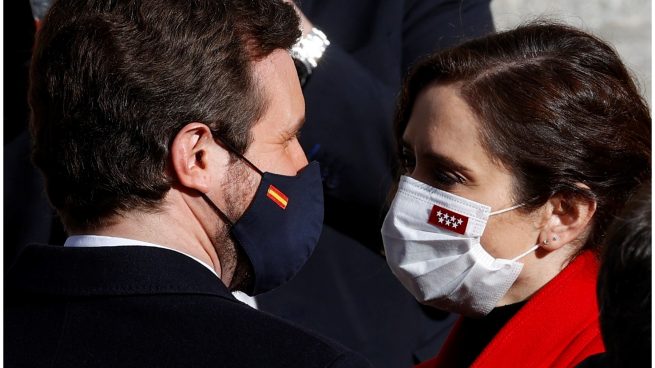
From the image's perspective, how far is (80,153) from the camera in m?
2.15

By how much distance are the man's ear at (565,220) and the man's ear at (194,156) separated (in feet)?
2.52

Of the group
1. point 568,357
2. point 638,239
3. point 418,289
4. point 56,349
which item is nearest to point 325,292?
point 418,289

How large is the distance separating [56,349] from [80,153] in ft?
1.45

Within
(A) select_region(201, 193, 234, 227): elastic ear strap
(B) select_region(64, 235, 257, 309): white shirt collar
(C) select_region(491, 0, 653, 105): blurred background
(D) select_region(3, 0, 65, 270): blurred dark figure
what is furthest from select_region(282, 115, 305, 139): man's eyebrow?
(C) select_region(491, 0, 653, 105): blurred background

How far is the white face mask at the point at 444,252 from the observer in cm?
255

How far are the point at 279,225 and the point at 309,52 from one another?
1.07 m

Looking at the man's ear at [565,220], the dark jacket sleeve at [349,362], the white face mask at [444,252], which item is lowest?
the white face mask at [444,252]

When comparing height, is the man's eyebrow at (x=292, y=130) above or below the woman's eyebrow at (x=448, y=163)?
above

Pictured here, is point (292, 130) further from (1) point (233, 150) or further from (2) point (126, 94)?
(2) point (126, 94)

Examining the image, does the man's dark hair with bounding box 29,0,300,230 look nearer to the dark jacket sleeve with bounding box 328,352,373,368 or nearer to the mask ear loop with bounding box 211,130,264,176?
the mask ear loop with bounding box 211,130,264,176

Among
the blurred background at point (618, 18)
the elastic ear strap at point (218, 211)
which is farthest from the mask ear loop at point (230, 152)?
the blurred background at point (618, 18)

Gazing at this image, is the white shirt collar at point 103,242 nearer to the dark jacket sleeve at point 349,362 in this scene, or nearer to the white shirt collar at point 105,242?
the white shirt collar at point 105,242

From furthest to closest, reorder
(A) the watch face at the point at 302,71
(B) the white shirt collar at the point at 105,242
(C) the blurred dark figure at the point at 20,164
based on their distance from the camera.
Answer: (C) the blurred dark figure at the point at 20,164
(A) the watch face at the point at 302,71
(B) the white shirt collar at the point at 105,242

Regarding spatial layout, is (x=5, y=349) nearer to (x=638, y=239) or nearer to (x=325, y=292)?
(x=638, y=239)
